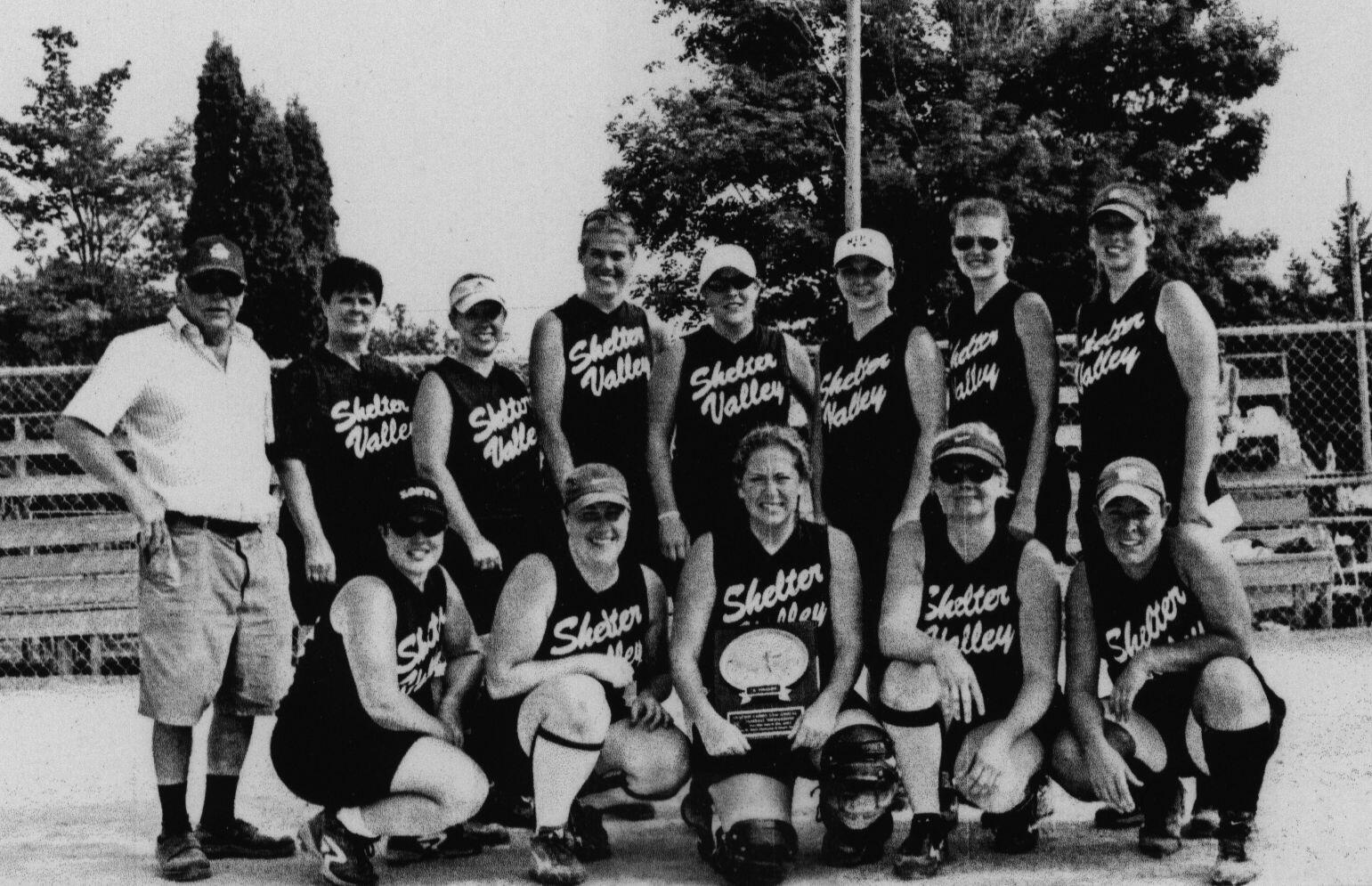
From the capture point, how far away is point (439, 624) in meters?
3.85

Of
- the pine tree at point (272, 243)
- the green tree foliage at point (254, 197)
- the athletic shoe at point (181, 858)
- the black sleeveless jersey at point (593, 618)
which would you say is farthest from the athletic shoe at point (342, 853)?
the green tree foliage at point (254, 197)

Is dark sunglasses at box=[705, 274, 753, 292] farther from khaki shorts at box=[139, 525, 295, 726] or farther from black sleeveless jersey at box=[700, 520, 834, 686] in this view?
khaki shorts at box=[139, 525, 295, 726]

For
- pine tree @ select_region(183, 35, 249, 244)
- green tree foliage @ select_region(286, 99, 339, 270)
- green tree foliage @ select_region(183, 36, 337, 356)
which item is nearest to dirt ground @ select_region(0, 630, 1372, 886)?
green tree foliage @ select_region(183, 36, 337, 356)

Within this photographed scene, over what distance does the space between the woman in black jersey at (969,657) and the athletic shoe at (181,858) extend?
7.00 ft

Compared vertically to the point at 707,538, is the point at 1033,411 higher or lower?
higher

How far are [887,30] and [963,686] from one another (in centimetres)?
1989

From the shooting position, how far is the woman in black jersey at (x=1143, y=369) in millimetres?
3854

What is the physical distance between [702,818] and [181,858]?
1612mm

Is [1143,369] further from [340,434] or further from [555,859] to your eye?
[340,434]

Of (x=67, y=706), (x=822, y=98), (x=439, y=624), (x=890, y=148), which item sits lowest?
(x=67, y=706)

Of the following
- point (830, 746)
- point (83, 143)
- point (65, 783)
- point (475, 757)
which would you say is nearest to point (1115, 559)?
point (830, 746)

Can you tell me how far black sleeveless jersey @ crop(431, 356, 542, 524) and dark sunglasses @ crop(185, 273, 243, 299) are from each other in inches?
28.9

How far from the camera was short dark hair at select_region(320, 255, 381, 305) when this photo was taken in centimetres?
438

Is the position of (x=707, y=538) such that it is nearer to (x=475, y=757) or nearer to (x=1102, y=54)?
(x=475, y=757)
